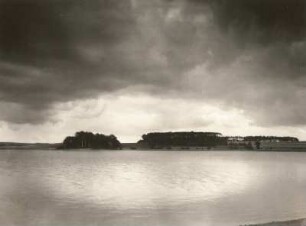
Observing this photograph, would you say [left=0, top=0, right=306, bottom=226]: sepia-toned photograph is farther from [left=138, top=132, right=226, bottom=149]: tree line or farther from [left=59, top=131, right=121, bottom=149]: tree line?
→ [left=138, top=132, right=226, bottom=149]: tree line

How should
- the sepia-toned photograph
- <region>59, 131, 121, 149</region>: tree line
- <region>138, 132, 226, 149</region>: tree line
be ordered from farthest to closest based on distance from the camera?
<region>138, 132, 226, 149</region>: tree line → <region>59, 131, 121, 149</region>: tree line → the sepia-toned photograph

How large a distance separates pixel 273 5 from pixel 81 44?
2984mm

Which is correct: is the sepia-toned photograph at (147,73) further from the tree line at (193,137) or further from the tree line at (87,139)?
the tree line at (193,137)

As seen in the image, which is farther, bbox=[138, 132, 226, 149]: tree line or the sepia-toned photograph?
bbox=[138, 132, 226, 149]: tree line

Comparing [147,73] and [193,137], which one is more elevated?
[147,73]

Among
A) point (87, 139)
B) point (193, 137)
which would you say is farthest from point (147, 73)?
point (193, 137)

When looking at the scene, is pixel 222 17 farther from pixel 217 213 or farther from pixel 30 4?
pixel 217 213

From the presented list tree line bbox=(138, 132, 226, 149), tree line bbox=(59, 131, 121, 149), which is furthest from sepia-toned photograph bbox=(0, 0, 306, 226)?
tree line bbox=(138, 132, 226, 149)

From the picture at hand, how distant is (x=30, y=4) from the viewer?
586 centimetres

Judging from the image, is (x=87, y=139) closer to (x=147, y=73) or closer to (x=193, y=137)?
(x=193, y=137)

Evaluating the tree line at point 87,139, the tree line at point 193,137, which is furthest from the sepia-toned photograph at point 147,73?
the tree line at point 193,137

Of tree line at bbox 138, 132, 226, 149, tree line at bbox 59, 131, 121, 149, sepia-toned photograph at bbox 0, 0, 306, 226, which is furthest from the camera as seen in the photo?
tree line at bbox 138, 132, 226, 149

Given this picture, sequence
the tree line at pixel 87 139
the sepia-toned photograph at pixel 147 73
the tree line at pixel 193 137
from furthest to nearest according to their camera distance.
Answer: the tree line at pixel 193 137 → the tree line at pixel 87 139 → the sepia-toned photograph at pixel 147 73

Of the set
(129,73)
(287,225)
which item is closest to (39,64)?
(129,73)
